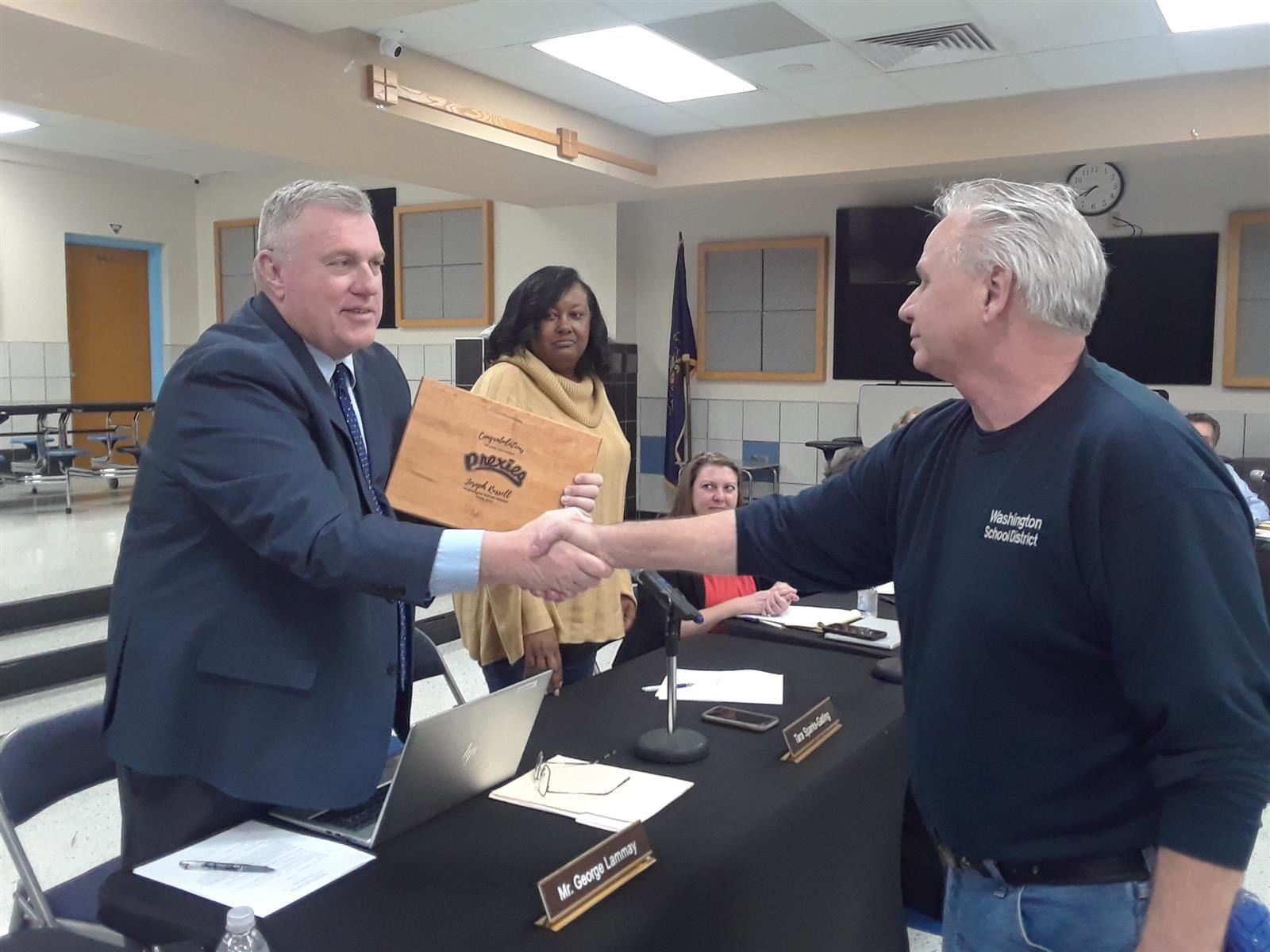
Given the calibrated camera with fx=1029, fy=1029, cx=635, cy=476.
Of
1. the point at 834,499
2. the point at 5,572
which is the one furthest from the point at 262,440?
the point at 5,572

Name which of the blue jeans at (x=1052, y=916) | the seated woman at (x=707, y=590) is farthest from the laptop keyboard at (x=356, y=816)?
the seated woman at (x=707, y=590)

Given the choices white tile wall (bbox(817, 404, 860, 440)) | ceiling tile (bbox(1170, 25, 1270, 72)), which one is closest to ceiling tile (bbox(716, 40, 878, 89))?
ceiling tile (bbox(1170, 25, 1270, 72))

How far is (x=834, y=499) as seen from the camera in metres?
1.48

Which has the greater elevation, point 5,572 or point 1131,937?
point 1131,937

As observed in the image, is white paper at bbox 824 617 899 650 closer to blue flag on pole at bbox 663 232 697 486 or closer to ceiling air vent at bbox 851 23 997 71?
ceiling air vent at bbox 851 23 997 71

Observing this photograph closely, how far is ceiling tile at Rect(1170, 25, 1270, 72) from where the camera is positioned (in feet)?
15.0

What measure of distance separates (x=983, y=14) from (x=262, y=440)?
160 inches

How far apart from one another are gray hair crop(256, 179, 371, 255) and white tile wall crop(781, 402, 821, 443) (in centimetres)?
602

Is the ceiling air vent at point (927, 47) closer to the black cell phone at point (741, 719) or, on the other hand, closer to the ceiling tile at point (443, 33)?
the ceiling tile at point (443, 33)

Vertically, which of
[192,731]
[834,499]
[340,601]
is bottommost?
[192,731]

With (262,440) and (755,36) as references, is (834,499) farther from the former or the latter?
(755,36)

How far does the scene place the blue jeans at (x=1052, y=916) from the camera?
1.09m

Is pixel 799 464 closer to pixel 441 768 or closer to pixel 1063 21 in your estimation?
pixel 1063 21

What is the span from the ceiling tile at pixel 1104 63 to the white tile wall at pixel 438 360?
16.0ft
